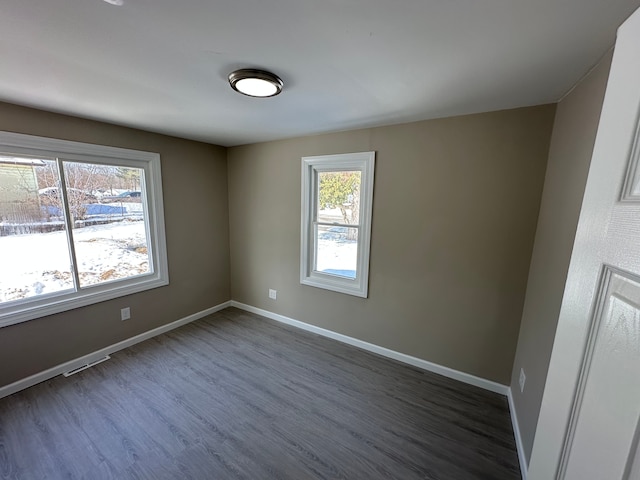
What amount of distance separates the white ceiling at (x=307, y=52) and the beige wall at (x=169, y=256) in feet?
1.41

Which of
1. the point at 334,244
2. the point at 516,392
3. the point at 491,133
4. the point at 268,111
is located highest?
the point at 268,111

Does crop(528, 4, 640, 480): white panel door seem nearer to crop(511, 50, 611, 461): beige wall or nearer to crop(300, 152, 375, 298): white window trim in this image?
crop(511, 50, 611, 461): beige wall

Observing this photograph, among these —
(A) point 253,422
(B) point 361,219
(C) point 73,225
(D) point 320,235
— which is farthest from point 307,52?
(C) point 73,225

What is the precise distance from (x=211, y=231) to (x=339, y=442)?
9.59 feet

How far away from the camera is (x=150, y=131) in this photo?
9.36ft

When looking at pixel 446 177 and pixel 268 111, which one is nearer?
pixel 268 111

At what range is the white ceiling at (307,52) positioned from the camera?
0.98m

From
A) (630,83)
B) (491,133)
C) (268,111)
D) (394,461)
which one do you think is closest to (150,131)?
(268,111)

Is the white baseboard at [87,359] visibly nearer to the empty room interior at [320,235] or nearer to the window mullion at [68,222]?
the empty room interior at [320,235]

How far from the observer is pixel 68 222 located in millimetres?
2398

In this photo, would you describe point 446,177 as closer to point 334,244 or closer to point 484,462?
point 334,244

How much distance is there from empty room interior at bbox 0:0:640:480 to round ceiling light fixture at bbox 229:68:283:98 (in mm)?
15

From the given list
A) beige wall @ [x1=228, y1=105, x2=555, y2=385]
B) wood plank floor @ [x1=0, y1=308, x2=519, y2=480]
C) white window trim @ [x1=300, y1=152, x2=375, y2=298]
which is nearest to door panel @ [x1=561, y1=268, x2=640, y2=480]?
wood plank floor @ [x1=0, y1=308, x2=519, y2=480]

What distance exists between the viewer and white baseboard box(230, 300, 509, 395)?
230cm
